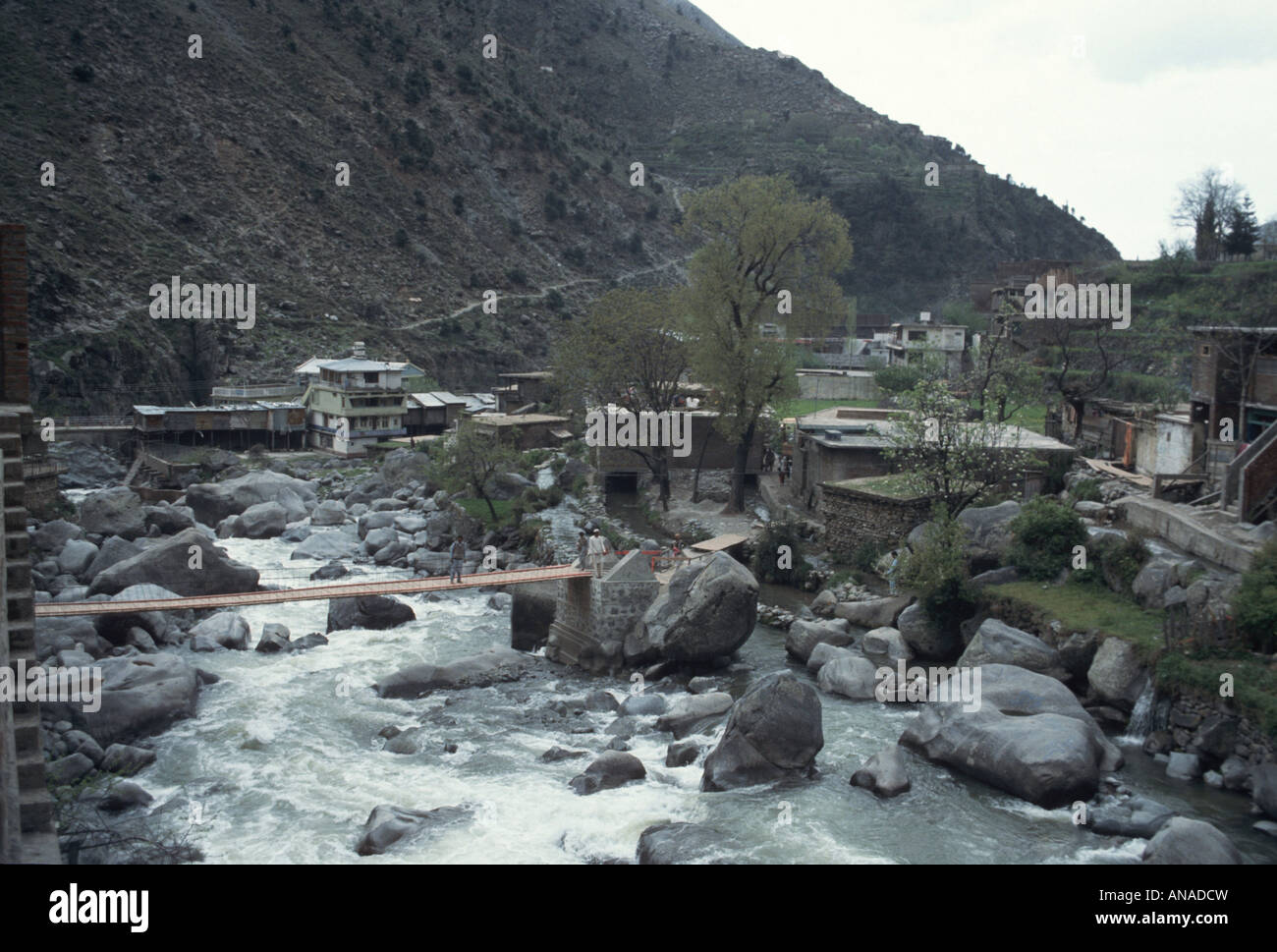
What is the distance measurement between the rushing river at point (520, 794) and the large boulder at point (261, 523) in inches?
643

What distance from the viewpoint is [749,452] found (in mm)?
45125

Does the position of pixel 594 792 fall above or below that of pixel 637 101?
below

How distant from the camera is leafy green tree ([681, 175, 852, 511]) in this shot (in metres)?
38.7

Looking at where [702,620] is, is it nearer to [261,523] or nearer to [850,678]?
[850,678]

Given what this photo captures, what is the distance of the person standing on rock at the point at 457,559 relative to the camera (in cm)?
2811

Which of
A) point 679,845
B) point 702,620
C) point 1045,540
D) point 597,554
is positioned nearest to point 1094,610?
point 1045,540

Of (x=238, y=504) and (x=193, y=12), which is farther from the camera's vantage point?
(x=193, y=12)

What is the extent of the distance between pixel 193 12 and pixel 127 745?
289 ft

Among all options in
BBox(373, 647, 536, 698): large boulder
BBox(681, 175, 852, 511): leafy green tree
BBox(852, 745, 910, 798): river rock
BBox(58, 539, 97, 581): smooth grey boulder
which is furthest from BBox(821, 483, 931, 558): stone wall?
BBox(58, 539, 97, 581): smooth grey boulder

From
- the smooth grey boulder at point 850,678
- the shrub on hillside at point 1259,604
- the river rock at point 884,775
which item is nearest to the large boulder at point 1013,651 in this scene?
the smooth grey boulder at point 850,678

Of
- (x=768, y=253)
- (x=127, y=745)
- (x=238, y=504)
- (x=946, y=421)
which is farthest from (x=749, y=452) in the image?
(x=127, y=745)

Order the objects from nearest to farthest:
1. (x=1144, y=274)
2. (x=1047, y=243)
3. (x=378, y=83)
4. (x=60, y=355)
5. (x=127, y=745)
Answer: (x=127, y=745) → (x=60, y=355) → (x=1144, y=274) → (x=378, y=83) → (x=1047, y=243)

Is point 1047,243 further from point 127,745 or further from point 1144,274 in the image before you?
point 127,745

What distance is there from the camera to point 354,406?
58969 mm
